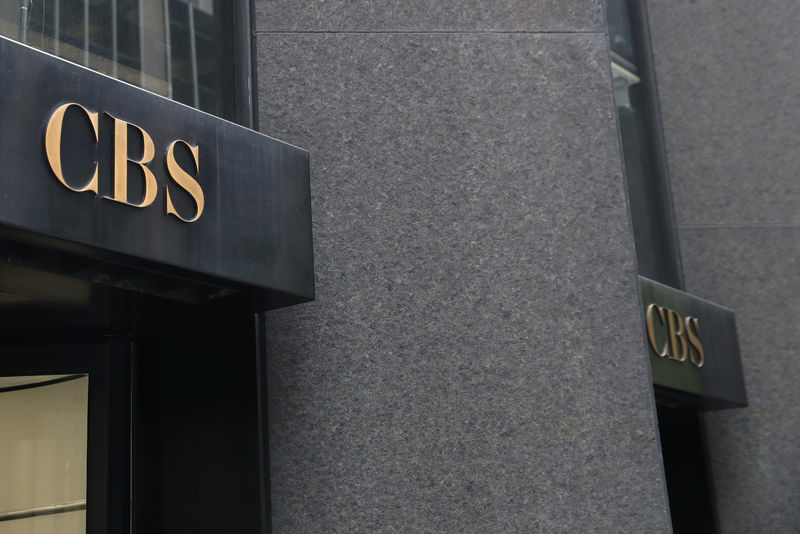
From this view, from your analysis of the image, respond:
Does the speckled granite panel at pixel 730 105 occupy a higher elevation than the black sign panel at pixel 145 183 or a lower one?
higher

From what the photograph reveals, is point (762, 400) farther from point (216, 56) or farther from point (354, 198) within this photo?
point (216, 56)

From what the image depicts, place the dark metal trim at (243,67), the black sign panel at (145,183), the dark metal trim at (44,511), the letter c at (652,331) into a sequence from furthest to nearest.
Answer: the letter c at (652,331)
the dark metal trim at (243,67)
the dark metal trim at (44,511)
the black sign panel at (145,183)

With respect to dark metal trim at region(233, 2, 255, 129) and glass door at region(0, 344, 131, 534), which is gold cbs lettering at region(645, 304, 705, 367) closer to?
dark metal trim at region(233, 2, 255, 129)

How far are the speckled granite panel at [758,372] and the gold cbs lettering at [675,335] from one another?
1.10 meters

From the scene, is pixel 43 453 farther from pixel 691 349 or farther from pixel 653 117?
pixel 653 117

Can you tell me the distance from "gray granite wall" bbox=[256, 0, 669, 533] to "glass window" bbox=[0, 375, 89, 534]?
1.04 meters

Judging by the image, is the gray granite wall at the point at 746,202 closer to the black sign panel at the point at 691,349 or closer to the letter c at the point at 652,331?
the black sign panel at the point at 691,349

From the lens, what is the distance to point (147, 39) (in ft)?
14.9

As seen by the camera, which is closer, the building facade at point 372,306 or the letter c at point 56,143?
the letter c at point 56,143

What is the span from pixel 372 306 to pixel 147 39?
1689 millimetres

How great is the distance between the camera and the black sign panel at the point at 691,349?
258 inches

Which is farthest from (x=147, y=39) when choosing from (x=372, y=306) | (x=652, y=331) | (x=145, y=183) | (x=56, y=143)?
(x=652, y=331)

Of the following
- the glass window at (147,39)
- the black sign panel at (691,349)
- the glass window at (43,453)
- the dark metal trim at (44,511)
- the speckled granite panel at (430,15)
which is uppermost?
the speckled granite panel at (430,15)

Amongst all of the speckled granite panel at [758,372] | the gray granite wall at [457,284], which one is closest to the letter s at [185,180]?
the gray granite wall at [457,284]
